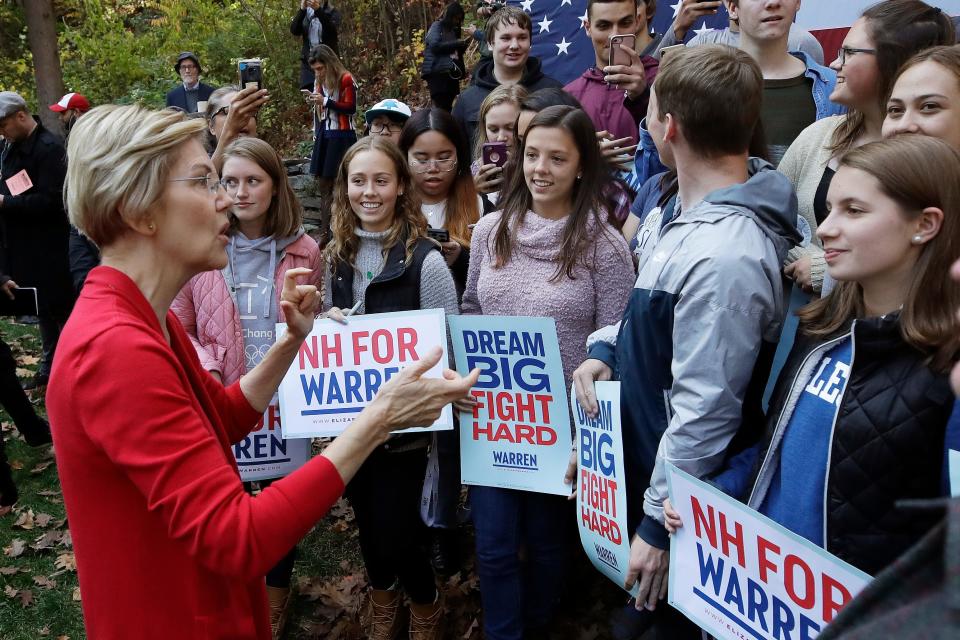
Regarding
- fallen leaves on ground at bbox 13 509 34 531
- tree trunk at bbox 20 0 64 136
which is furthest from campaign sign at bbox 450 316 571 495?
tree trunk at bbox 20 0 64 136

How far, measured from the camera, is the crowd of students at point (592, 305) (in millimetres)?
1957

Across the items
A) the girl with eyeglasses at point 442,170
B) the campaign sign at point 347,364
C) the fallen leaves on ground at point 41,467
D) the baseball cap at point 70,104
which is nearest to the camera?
the campaign sign at point 347,364

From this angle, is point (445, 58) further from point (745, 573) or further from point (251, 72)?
point (745, 573)

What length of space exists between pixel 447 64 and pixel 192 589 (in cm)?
926

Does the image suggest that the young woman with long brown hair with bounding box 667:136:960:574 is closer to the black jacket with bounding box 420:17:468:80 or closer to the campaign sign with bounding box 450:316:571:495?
the campaign sign with bounding box 450:316:571:495

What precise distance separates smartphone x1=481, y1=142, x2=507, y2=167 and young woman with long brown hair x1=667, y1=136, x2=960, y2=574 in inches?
93.6

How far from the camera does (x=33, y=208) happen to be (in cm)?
729

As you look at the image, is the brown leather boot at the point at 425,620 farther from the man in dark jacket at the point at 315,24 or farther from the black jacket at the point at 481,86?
the man in dark jacket at the point at 315,24

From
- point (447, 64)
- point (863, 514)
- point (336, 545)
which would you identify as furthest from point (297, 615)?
point (447, 64)

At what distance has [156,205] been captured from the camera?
2078 millimetres

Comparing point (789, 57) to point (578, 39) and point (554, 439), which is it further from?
point (578, 39)

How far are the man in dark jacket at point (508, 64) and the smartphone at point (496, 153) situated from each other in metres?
1.35

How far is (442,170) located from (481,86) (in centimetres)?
196

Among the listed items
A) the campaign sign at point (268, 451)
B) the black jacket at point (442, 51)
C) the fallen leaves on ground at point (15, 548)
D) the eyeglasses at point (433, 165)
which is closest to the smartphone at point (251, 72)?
the eyeglasses at point (433, 165)
